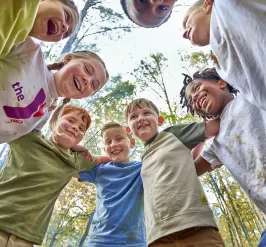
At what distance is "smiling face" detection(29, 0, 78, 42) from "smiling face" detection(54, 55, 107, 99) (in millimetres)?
183

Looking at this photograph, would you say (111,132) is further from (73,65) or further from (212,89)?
(212,89)

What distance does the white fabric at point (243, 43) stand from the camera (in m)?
0.68

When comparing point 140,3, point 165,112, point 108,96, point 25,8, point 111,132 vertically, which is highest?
point 108,96

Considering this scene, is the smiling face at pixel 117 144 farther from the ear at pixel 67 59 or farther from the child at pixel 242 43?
the child at pixel 242 43

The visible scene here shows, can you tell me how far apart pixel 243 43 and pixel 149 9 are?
25.4 inches

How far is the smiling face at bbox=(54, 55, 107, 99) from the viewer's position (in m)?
1.16

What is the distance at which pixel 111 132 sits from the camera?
1580mm

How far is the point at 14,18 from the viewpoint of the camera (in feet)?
2.07

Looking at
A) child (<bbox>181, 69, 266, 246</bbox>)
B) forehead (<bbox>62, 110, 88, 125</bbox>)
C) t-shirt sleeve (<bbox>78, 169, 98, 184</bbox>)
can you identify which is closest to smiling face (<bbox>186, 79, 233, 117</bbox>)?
child (<bbox>181, 69, 266, 246</bbox>)

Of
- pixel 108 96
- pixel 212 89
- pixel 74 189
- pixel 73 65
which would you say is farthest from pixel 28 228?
pixel 108 96

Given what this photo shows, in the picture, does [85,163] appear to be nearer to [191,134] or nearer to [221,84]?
[191,134]

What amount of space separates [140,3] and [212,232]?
1.05 metres

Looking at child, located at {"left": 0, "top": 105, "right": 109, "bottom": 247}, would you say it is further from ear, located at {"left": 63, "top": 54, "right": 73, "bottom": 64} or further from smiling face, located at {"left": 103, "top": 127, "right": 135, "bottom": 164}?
ear, located at {"left": 63, "top": 54, "right": 73, "bottom": 64}

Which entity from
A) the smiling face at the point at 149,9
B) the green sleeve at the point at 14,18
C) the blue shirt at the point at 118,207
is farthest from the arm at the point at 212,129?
the green sleeve at the point at 14,18
